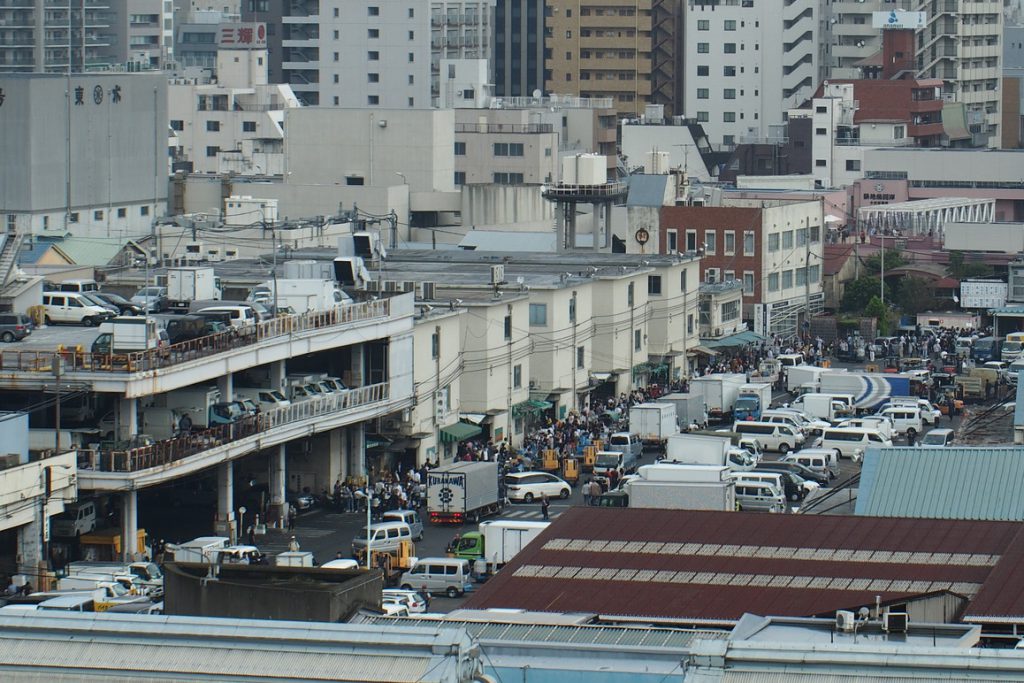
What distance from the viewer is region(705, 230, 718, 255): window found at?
6469 centimetres

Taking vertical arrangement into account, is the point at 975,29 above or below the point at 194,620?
above

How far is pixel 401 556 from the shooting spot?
117 feet

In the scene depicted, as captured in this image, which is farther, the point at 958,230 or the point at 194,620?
the point at 958,230

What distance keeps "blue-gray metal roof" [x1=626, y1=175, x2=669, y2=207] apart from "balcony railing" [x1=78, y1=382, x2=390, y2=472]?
23661mm

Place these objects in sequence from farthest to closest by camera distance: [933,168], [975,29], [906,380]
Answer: [975,29]
[933,168]
[906,380]

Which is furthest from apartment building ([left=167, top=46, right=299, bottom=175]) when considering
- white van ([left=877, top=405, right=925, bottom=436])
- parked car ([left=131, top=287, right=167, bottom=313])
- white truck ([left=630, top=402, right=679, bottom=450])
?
parked car ([left=131, top=287, right=167, bottom=313])

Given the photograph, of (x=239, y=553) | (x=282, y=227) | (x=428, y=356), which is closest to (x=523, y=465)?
(x=428, y=356)

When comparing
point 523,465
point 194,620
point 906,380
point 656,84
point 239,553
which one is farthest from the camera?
point 656,84

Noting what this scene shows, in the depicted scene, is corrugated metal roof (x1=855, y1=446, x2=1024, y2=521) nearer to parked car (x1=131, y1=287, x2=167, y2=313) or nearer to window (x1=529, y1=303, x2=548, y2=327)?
parked car (x1=131, y1=287, x2=167, y2=313)

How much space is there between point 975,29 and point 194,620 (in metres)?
92.5

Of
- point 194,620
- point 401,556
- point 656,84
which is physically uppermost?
point 656,84

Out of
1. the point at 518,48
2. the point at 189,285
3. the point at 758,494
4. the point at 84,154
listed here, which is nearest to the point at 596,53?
the point at 518,48

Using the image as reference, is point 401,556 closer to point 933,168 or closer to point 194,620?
point 194,620

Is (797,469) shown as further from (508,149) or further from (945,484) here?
(508,149)
